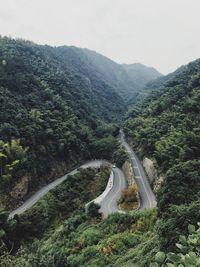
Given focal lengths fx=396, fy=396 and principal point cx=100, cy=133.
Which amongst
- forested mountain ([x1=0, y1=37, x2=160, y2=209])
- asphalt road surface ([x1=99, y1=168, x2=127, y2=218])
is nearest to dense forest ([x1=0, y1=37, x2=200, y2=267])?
forested mountain ([x1=0, y1=37, x2=160, y2=209])

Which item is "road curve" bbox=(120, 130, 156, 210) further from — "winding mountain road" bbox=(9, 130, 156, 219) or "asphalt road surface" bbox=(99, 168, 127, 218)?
"asphalt road surface" bbox=(99, 168, 127, 218)

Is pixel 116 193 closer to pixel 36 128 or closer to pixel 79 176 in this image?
pixel 79 176

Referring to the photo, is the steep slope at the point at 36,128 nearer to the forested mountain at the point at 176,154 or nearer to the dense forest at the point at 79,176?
the dense forest at the point at 79,176

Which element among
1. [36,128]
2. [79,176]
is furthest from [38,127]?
[79,176]

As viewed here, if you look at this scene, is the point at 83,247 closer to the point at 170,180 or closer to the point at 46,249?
the point at 46,249

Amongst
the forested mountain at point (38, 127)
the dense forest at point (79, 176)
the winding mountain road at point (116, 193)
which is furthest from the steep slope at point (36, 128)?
the winding mountain road at point (116, 193)
